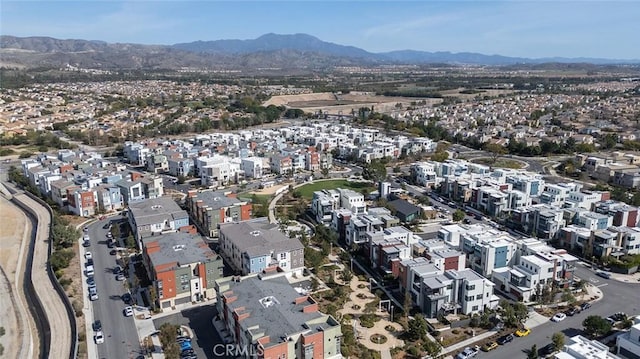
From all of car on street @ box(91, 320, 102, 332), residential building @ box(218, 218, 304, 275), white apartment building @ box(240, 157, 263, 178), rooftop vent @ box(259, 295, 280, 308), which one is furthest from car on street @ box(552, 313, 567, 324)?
white apartment building @ box(240, 157, 263, 178)

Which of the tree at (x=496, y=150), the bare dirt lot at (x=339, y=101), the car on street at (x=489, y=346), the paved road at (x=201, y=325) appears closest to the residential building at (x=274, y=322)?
the paved road at (x=201, y=325)

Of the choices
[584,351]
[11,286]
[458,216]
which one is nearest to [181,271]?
[11,286]

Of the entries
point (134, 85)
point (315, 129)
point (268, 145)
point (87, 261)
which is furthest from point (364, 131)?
point (134, 85)

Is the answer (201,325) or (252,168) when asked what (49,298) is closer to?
(201,325)

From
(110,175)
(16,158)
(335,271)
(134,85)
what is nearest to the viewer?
(335,271)

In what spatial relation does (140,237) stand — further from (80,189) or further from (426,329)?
(426,329)

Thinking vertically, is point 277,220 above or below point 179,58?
below

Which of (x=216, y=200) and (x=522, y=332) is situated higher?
(x=216, y=200)
